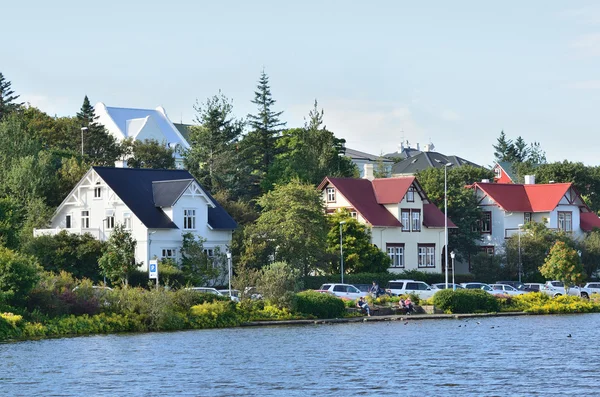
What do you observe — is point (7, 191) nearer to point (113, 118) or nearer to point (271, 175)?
point (271, 175)

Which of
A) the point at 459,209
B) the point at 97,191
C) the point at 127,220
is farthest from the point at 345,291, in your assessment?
the point at 459,209

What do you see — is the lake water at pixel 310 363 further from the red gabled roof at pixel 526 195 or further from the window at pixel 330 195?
the red gabled roof at pixel 526 195

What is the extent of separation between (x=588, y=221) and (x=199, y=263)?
50.3 metres

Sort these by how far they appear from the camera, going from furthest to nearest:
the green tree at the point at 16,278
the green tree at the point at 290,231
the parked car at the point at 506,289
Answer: the green tree at the point at 290,231
the parked car at the point at 506,289
the green tree at the point at 16,278

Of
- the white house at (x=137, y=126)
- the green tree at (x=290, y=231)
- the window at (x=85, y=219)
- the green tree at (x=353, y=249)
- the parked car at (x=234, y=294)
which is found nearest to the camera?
the parked car at (x=234, y=294)

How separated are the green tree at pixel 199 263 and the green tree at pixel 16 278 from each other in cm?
2165

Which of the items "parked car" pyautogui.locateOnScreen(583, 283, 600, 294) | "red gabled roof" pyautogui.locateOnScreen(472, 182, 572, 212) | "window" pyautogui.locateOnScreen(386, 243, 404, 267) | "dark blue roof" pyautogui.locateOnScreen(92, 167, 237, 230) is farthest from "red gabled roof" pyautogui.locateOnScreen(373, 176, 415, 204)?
"parked car" pyautogui.locateOnScreen(583, 283, 600, 294)

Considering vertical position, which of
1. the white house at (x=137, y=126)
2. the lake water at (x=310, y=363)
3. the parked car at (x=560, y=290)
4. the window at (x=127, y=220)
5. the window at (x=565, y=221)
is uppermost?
the white house at (x=137, y=126)

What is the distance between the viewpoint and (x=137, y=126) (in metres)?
136

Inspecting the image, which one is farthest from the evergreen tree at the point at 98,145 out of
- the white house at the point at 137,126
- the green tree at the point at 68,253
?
the green tree at the point at 68,253

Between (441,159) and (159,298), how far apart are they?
4769 inches

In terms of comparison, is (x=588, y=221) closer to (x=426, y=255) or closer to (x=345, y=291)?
(x=426, y=255)

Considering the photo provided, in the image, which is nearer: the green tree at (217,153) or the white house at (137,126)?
the green tree at (217,153)

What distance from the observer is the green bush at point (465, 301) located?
6788 centimetres
